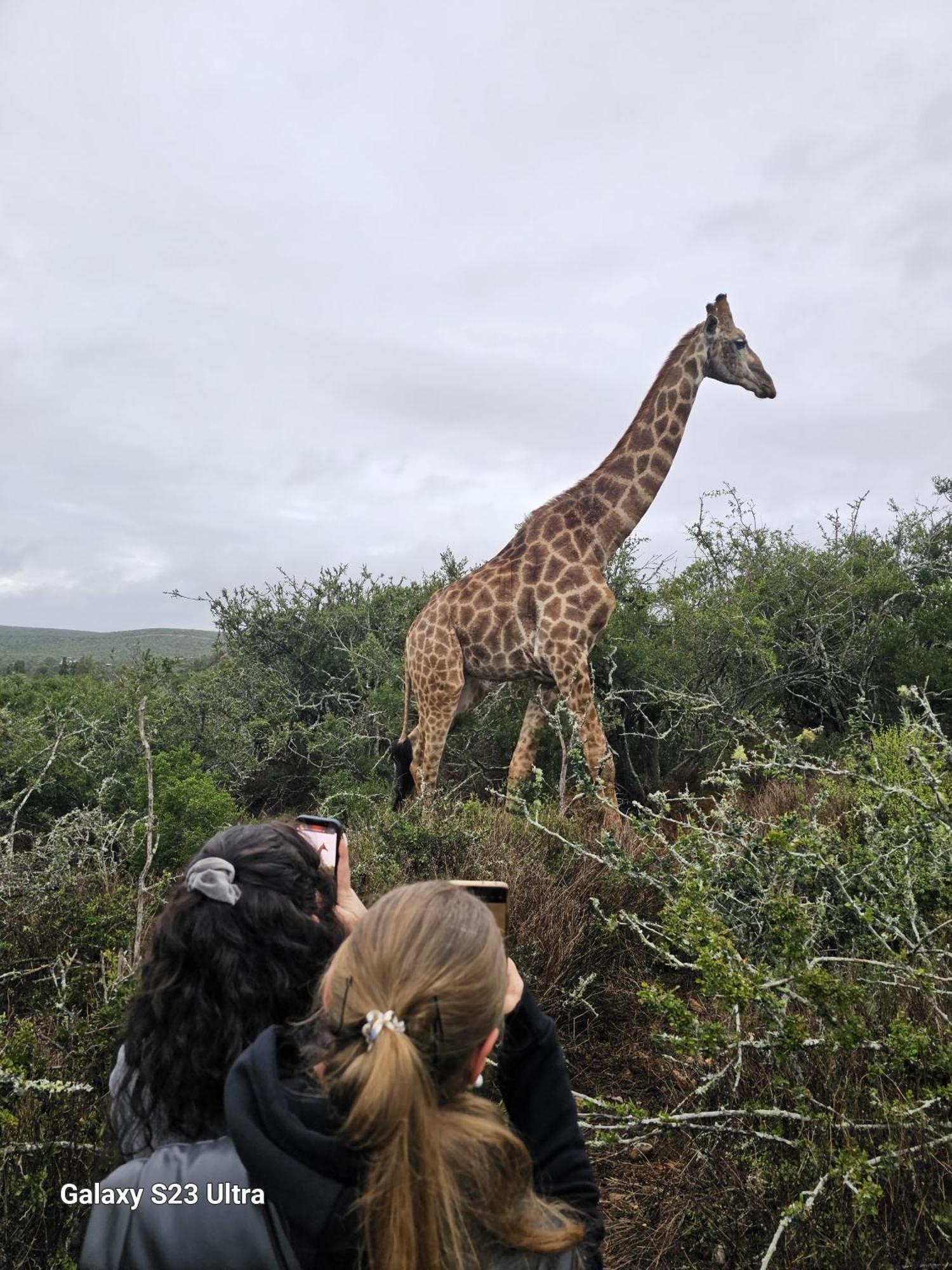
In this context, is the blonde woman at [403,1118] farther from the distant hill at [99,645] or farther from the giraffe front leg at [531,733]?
the distant hill at [99,645]

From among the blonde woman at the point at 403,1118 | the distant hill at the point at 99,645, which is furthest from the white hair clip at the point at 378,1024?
the distant hill at the point at 99,645

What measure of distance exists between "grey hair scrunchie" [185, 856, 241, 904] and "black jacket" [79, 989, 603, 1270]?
0.34 m

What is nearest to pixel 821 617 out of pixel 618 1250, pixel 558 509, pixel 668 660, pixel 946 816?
pixel 668 660

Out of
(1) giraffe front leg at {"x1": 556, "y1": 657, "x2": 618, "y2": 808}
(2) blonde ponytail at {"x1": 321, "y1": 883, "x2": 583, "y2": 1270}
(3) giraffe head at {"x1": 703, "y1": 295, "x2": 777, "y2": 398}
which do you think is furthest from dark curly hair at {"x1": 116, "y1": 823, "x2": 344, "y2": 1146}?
(3) giraffe head at {"x1": 703, "y1": 295, "x2": 777, "y2": 398}

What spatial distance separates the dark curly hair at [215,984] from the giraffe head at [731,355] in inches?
211

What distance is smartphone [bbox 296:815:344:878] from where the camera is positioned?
2.13 metres

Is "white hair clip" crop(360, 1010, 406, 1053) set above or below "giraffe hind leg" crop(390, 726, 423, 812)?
above

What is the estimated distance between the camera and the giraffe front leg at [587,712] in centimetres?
541

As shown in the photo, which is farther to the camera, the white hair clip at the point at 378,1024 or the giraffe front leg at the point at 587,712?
the giraffe front leg at the point at 587,712

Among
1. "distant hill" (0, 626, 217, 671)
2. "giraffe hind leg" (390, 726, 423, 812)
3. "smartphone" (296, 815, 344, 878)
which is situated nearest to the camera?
"smartphone" (296, 815, 344, 878)

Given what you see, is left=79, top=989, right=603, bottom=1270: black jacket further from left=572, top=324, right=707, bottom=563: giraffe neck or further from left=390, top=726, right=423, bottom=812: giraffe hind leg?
left=572, top=324, right=707, bottom=563: giraffe neck

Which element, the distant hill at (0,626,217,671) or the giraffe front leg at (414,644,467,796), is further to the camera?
the distant hill at (0,626,217,671)

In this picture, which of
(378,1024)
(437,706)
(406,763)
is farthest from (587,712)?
(378,1024)

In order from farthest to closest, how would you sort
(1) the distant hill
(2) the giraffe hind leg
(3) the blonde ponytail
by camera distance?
(1) the distant hill
(2) the giraffe hind leg
(3) the blonde ponytail
